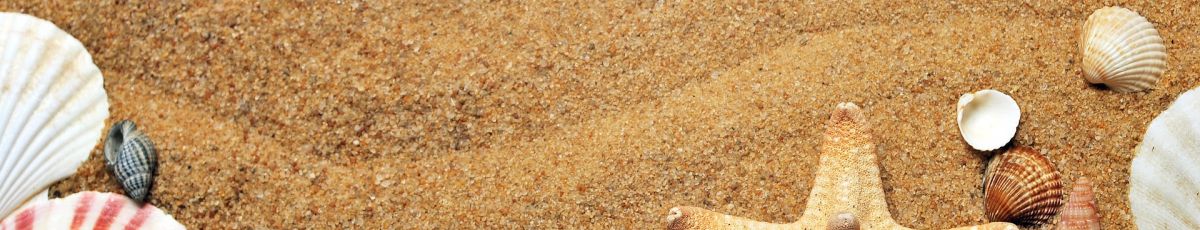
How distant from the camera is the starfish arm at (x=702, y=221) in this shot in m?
2.32

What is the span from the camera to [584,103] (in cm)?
246

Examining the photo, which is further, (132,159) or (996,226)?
(132,159)

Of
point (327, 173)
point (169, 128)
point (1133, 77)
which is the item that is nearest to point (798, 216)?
point (1133, 77)

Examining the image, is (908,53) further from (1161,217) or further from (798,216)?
→ (1161,217)

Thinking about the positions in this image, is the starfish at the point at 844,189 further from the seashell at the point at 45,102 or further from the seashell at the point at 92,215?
the seashell at the point at 45,102

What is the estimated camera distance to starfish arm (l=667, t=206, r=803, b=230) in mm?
2316

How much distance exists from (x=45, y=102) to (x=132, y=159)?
301mm

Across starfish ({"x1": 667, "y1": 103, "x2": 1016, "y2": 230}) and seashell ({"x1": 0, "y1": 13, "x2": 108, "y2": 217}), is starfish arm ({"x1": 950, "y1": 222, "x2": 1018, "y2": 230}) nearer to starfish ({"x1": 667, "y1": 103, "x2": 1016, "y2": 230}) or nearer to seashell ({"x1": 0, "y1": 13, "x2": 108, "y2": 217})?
starfish ({"x1": 667, "y1": 103, "x2": 1016, "y2": 230})

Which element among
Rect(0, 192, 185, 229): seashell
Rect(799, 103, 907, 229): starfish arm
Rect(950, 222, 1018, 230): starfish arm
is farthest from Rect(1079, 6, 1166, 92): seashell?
Rect(0, 192, 185, 229): seashell

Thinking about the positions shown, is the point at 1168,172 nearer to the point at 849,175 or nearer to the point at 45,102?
the point at 849,175

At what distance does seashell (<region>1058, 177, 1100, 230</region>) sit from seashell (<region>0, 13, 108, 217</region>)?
2279 millimetres

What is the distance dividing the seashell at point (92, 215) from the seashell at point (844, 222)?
1.52 metres

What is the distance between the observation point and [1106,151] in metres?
2.43

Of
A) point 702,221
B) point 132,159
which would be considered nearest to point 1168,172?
point 702,221
